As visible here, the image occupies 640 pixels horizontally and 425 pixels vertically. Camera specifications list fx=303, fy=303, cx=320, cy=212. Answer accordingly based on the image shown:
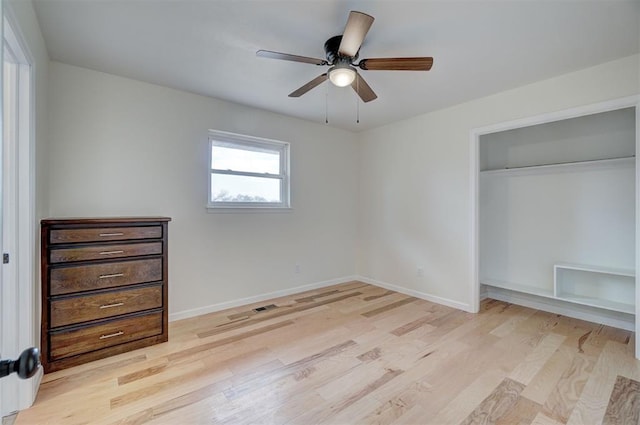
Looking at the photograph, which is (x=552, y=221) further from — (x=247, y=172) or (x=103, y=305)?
(x=103, y=305)

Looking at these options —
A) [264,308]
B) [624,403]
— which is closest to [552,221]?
[624,403]

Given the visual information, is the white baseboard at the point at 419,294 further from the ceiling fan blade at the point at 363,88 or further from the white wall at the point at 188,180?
the ceiling fan blade at the point at 363,88

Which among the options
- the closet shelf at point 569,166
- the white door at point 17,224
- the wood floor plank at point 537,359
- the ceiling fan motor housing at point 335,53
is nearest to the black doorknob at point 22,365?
the white door at point 17,224

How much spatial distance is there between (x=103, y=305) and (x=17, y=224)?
88cm

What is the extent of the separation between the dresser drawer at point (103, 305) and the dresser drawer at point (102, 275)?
72mm

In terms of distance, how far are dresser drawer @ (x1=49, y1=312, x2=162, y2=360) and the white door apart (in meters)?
0.35

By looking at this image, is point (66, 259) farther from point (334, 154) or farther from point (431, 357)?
point (334, 154)

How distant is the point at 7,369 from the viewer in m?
0.77

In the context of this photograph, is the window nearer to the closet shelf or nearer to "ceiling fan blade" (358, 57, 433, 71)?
"ceiling fan blade" (358, 57, 433, 71)

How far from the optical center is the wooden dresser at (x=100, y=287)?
7.27ft

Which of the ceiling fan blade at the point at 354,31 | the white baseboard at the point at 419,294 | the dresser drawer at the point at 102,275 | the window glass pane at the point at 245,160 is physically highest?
the ceiling fan blade at the point at 354,31

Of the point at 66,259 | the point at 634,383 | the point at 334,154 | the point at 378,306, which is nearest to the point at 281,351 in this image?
the point at 378,306

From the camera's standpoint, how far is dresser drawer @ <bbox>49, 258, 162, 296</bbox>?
7.36ft

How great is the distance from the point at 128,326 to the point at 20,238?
1049mm
